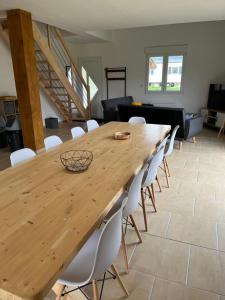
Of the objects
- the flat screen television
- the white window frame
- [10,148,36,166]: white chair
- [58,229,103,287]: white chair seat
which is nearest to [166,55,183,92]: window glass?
the white window frame

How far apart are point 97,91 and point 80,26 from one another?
3527mm

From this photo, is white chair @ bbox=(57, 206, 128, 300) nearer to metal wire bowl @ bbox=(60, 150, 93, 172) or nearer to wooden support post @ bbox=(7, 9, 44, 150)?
metal wire bowl @ bbox=(60, 150, 93, 172)

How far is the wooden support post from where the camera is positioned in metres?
3.59

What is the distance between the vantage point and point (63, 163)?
1769mm

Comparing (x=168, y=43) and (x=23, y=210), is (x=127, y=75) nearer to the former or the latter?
(x=168, y=43)

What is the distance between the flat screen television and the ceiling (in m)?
2.68

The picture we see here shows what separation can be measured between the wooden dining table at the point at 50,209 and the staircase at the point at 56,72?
3343mm

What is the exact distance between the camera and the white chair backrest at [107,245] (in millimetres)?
1083

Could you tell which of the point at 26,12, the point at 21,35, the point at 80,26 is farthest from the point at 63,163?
the point at 80,26

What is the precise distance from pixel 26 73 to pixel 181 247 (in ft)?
11.1

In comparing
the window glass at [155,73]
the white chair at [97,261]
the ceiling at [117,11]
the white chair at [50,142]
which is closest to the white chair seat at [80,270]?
the white chair at [97,261]

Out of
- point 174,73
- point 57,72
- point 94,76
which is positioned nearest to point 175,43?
point 174,73

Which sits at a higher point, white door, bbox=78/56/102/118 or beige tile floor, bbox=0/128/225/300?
white door, bbox=78/56/102/118

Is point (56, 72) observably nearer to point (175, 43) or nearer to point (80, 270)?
point (175, 43)
